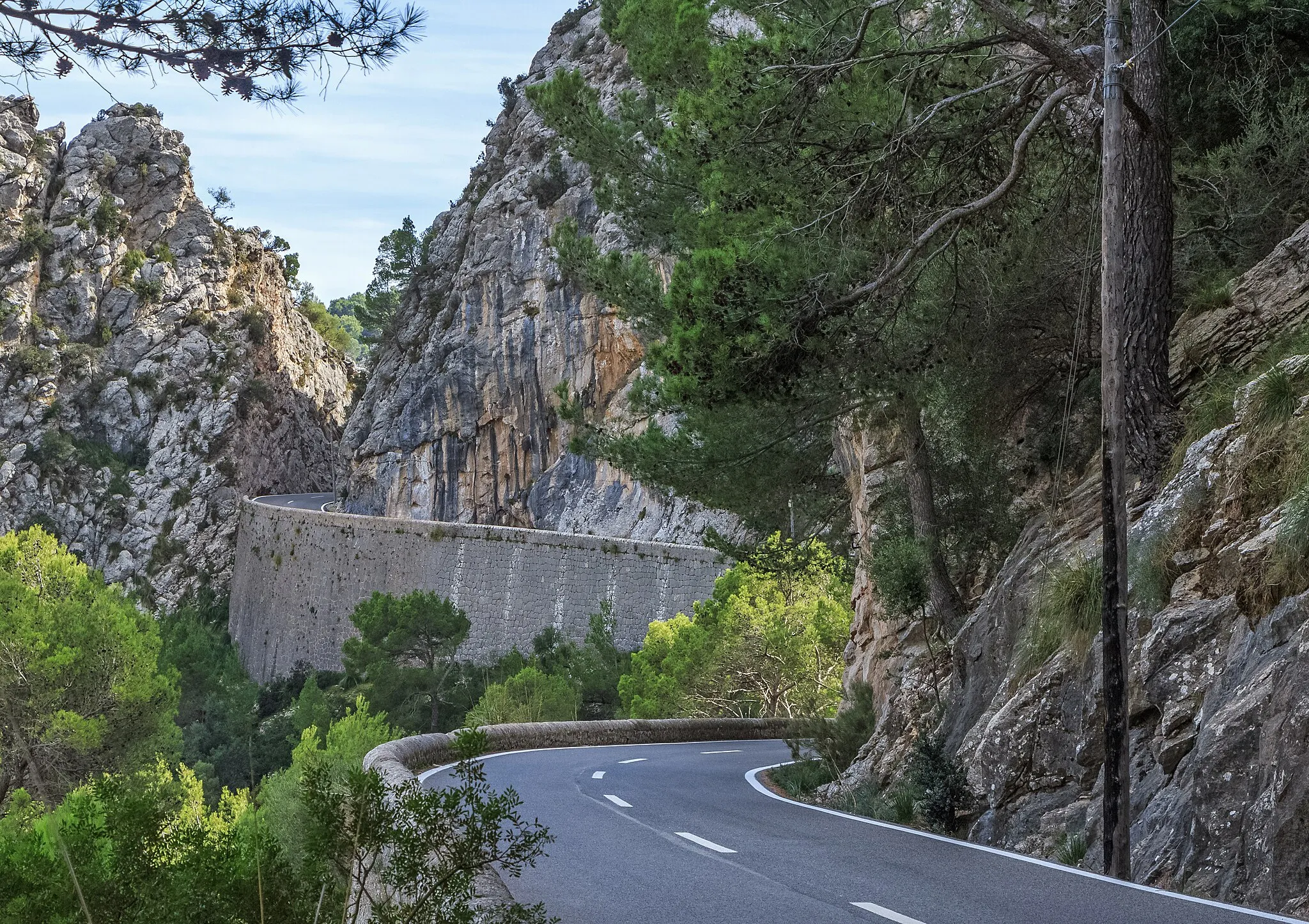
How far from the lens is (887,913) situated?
19.7ft

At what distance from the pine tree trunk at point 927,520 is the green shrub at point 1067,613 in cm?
480

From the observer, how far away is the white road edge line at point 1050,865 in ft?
19.6

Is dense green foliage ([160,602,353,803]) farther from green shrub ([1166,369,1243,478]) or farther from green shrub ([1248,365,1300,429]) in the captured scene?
green shrub ([1248,365,1300,429])

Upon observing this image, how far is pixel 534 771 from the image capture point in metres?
15.6

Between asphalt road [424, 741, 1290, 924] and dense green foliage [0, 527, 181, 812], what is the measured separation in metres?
20.1

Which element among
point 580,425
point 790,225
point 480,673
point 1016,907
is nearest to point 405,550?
point 480,673

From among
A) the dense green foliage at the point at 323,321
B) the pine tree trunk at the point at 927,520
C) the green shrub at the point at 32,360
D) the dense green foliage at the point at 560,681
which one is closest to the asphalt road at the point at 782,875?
the pine tree trunk at the point at 927,520

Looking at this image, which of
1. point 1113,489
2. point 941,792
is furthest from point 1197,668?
point 941,792

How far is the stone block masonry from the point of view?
3806 cm

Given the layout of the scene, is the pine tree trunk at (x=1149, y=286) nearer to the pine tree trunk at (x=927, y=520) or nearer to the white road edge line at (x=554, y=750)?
the pine tree trunk at (x=927, y=520)

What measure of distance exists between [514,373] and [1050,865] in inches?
1921

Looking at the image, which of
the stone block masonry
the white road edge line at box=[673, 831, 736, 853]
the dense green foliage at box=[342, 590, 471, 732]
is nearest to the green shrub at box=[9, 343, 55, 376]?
the stone block masonry

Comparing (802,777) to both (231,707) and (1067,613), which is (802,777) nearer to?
(1067,613)

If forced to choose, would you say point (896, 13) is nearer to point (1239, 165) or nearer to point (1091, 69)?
point (1091, 69)
